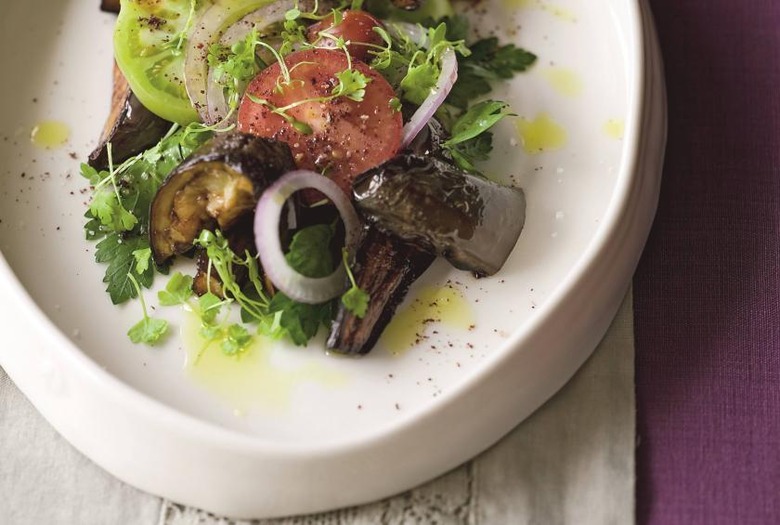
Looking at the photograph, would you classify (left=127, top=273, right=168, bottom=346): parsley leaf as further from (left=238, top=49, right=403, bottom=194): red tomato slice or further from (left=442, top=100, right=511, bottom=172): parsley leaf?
(left=442, top=100, right=511, bottom=172): parsley leaf

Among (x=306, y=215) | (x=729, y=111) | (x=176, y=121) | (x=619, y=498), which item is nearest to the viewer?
(x=619, y=498)

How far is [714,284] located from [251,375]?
1.31 m

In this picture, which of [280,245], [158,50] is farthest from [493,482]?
[158,50]

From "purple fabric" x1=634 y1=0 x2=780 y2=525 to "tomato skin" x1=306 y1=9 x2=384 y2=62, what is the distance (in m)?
0.98

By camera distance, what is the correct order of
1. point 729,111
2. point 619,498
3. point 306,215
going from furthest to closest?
point 729,111 < point 306,215 < point 619,498

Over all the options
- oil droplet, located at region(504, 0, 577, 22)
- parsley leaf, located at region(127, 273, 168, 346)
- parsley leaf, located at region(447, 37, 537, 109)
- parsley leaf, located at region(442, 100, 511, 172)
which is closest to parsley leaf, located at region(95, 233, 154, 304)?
parsley leaf, located at region(127, 273, 168, 346)

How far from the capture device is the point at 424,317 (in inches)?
106

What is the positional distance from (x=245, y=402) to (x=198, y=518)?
1.03 ft

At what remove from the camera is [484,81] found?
10.2 feet

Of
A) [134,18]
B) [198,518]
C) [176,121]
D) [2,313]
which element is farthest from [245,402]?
[134,18]

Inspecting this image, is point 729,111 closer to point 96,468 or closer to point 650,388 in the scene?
point 650,388

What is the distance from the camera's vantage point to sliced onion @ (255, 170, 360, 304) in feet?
8.34

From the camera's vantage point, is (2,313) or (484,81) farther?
(484,81)

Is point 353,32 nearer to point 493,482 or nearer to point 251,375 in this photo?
point 251,375
